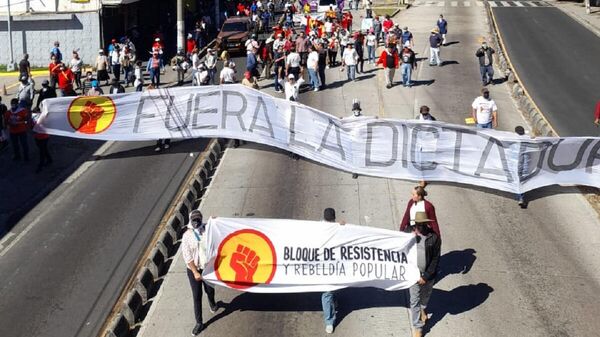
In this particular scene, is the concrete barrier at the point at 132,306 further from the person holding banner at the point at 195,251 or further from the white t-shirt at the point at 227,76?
the white t-shirt at the point at 227,76

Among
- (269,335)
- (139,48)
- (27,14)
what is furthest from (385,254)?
(139,48)

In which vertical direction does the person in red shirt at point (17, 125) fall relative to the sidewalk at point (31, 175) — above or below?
above

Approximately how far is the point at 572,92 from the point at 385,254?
19649 millimetres

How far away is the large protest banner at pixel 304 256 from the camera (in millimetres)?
10484

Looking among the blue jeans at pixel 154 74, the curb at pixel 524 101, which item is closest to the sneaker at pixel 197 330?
the curb at pixel 524 101

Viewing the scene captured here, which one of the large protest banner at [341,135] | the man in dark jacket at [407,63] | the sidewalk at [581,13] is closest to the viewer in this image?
the large protest banner at [341,135]

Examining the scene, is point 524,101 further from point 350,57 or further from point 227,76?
point 227,76

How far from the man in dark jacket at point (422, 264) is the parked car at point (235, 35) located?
80.0 ft

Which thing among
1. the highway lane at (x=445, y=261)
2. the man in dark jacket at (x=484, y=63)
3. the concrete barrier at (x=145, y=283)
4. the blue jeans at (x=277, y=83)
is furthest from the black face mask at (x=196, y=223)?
the man in dark jacket at (x=484, y=63)

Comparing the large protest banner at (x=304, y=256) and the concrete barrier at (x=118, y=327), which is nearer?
the concrete barrier at (x=118, y=327)

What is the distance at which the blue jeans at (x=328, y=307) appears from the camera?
10.6m

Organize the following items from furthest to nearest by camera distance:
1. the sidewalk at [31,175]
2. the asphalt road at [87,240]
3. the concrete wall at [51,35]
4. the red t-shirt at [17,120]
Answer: the concrete wall at [51,35], the red t-shirt at [17,120], the sidewalk at [31,175], the asphalt road at [87,240]

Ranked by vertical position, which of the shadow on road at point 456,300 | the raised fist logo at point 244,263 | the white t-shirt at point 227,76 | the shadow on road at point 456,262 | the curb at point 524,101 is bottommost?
the shadow on road at point 456,300

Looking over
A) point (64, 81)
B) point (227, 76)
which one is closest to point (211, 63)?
point (227, 76)
